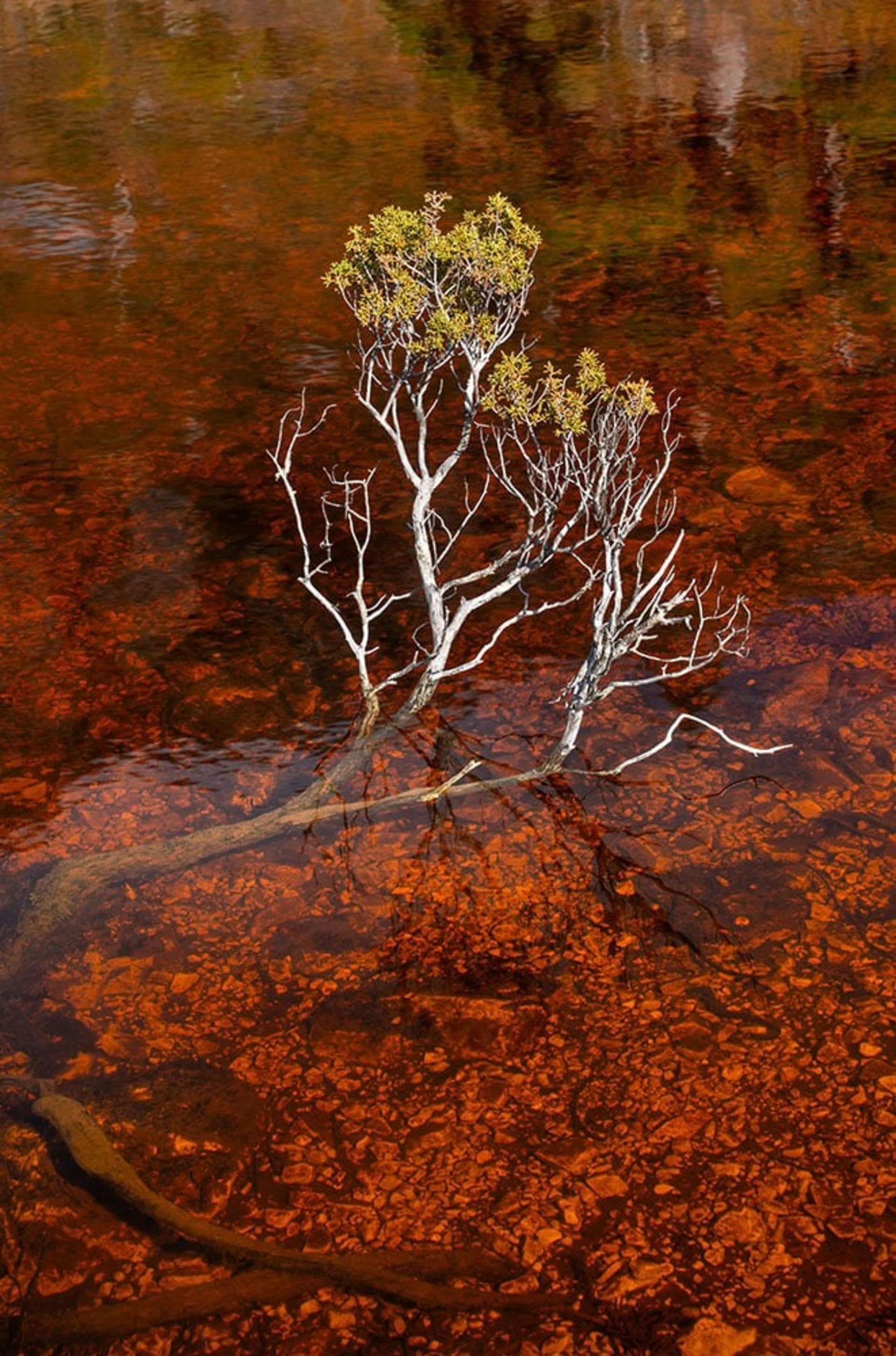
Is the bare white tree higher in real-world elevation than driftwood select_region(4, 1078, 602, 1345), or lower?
higher

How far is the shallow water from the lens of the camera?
8570mm

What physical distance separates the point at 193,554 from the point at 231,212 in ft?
43.6

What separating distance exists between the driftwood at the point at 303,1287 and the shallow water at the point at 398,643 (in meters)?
0.19

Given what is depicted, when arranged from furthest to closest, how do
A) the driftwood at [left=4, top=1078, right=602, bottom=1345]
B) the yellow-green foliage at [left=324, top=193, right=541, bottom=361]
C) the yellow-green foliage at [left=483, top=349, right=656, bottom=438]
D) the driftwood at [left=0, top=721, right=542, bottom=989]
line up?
the yellow-green foliage at [left=324, top=193, right=541, bottom=361] < the yellow-green foliage at [left=483, top=349, right=656, bottom=438] < the driftwood at [left=0, top=721, right=542, bottom=989] < the driftwood at [left=4, top=1078, right=602, bottom=1345]

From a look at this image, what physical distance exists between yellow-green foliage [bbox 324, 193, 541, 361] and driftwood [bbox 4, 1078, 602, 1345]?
6378mm

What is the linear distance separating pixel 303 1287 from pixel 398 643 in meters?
6.37

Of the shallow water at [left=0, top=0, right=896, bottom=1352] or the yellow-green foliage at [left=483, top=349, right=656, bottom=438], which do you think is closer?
the shallow water at [left=0, top=0, right=896, bottom=1352]

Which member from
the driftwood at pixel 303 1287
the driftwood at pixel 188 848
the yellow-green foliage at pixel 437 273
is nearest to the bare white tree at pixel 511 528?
the yellow-green foliage at pixel 437 273

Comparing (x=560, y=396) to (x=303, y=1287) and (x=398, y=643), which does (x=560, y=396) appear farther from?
(x=303, y=1287)

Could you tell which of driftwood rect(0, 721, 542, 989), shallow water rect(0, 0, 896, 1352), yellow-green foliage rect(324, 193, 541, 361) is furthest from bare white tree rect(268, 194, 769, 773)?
driftwood rect(0, 721, 542, 989)

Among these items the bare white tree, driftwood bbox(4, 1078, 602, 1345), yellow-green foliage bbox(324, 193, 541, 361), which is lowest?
driftwood bbox(4, 1078, 602, 1345)

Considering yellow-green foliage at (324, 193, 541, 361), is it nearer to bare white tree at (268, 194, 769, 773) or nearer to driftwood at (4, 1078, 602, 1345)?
bare white tree at (268, 194, 769, 773)

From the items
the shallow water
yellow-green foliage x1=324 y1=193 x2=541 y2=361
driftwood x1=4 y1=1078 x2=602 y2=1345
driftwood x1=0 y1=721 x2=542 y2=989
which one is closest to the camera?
driftwood x1=4 y1=1078 x2=602 y2=1345

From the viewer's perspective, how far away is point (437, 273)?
10602 mm
